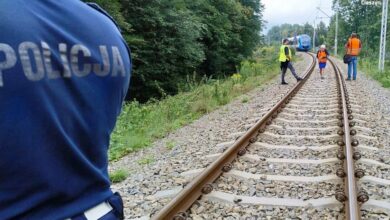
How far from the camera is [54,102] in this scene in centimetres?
126

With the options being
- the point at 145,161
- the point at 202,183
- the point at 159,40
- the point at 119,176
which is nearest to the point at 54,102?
the point at 202,183

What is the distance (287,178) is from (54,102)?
420 centimetres

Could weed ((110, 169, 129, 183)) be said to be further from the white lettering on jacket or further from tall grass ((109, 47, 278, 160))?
the white lettering on jacket

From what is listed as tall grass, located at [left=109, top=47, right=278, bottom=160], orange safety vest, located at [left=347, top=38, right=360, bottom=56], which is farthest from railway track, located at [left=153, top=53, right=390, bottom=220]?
orange safety vest, located at [left=347, top=38, right=360, bottom=56]

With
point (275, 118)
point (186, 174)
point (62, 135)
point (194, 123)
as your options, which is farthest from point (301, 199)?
point (194, 123)

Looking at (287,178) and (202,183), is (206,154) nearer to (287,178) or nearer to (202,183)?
(287,178)

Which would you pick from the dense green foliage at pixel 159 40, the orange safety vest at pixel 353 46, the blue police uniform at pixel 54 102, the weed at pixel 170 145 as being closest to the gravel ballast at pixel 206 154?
the weed at pixel 170 145

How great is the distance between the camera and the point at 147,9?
760 inches

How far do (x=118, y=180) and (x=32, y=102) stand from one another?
4518mm

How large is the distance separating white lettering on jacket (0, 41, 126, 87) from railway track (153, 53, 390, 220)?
2.52m

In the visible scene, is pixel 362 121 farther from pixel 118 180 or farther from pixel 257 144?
pixel 118 180

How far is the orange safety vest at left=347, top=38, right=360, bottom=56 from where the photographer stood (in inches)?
695

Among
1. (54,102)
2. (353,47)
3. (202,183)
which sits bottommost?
(202,183)

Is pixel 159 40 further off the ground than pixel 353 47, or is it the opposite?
pixel 159 40
